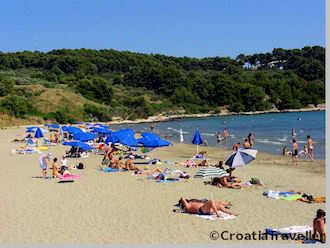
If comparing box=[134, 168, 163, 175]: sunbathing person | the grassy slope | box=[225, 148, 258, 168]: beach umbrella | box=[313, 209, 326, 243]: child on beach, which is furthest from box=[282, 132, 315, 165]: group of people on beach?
the grassy slope

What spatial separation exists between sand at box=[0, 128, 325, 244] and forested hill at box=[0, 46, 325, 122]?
48.4 meters

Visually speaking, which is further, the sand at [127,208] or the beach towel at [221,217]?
the beach towel at [221,217]

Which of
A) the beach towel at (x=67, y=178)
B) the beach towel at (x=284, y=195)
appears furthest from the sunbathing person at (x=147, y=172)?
the beach towel at (x=284, y=195)

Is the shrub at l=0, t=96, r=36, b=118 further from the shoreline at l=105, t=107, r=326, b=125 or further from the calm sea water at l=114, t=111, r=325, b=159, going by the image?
the calm sea water at l=114, t=111, r=325, b=159

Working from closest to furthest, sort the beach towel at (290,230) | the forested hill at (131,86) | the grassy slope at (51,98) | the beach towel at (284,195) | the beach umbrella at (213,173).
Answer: the beach towel at (290,230) → the beach towel at (284,195) → the beach umbrella at (213,173) → the grassy slope at (51,98) → the forested hill at (131,86)

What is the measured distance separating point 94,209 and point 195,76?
91.4 metres

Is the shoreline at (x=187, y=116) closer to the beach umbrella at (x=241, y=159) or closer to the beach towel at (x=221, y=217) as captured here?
the beach umbrella at (x=241, y=159)

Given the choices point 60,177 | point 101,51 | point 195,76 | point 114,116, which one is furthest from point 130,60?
point 60,177

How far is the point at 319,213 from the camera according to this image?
27.2ft

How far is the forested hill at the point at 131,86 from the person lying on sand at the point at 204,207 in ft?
174

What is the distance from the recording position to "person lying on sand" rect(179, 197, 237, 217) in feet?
33.3

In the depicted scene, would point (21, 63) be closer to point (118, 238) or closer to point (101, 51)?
point (101, 51)

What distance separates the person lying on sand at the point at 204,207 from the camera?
10.1 meters

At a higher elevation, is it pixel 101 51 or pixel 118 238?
pixel 101 51
